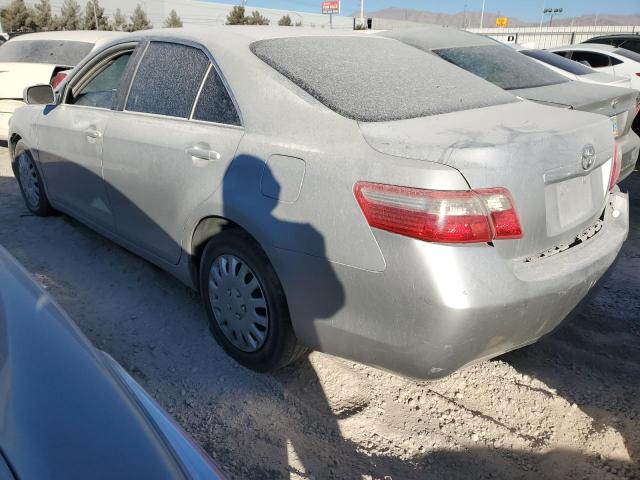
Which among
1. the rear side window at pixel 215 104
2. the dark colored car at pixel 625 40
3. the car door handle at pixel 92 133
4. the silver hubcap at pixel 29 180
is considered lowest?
the silver hubcap at pixel 29 180

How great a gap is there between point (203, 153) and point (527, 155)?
4.96 ft

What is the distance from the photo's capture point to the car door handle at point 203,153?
2666 millimetres

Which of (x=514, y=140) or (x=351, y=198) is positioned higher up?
(x=514, y=140)

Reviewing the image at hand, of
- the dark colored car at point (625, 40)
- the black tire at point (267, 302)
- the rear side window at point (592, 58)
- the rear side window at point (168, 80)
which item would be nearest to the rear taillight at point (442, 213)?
the black tire at point (267, 302)

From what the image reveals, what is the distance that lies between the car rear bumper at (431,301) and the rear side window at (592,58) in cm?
941

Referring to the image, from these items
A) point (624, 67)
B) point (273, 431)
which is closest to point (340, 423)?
point (273, 431)

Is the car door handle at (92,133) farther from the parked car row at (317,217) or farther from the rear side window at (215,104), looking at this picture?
the rear side window at (215,104)

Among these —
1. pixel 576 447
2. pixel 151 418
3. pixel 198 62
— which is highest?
pixel 198 62

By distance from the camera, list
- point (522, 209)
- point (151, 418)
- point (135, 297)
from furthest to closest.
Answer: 1. point (135, 297)
2. point (522, 209)
3. point (151, 418)

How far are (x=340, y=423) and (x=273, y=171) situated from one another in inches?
46.4

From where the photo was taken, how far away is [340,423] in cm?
249

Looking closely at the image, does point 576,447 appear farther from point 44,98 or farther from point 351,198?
point 44,98

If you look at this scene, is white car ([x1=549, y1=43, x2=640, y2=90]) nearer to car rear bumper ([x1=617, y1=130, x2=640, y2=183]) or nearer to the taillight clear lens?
car rear bumper ([x1=617, y1=130, x2=640, y2=183])

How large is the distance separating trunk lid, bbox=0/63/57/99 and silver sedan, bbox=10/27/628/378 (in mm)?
4765
